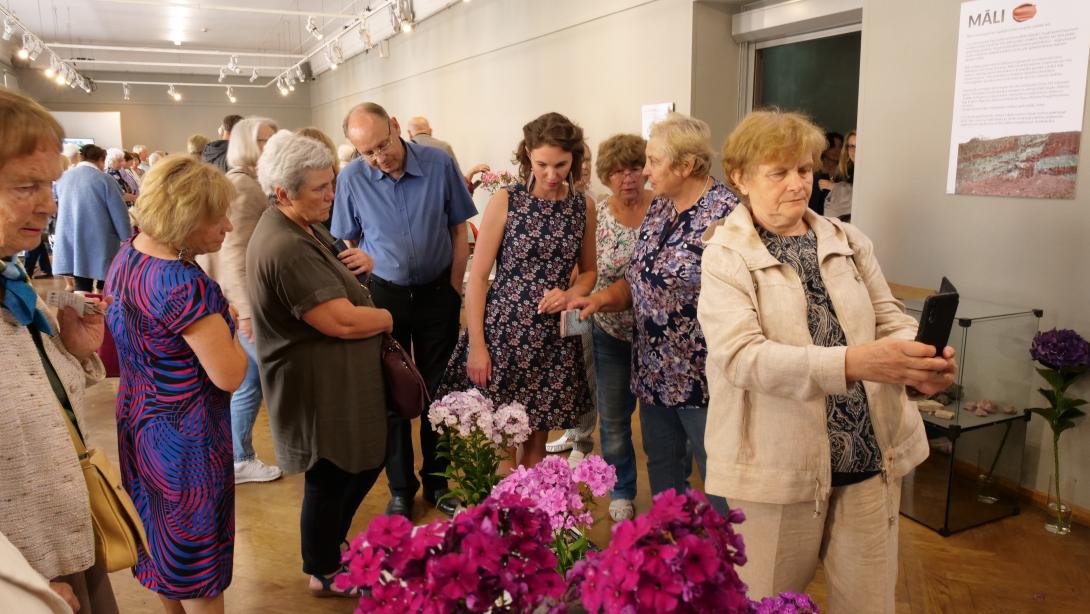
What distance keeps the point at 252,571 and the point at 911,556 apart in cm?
263

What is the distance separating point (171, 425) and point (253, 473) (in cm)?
202

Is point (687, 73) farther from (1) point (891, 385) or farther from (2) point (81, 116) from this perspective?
(2) point (81, 116)

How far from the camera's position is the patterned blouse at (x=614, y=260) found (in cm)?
300

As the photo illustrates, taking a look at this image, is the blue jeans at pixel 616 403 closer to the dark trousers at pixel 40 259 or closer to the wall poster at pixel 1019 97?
the wall poster at pixel 1019 97

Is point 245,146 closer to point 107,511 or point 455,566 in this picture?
point 107,511

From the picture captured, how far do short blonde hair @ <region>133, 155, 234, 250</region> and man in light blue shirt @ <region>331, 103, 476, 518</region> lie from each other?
108 cm

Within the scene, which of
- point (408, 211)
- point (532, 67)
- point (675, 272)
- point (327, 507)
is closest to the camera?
point (675, 272)

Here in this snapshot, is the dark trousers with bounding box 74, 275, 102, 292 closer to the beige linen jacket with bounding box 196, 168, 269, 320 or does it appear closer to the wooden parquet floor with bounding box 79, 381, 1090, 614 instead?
the beige linen jacket with bounding box 196, 168, 269, 320

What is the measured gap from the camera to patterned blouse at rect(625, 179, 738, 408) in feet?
7.22

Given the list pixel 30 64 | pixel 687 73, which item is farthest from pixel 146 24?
pixel 687 73

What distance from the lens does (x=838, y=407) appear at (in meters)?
1.69

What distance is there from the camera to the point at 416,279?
10.4ft

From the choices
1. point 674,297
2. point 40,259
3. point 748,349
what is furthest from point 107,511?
point 40,259

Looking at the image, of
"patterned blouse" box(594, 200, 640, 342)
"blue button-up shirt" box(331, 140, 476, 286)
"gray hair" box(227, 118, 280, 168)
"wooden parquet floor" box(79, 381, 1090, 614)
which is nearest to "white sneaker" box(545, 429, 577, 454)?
"wooden parquet floor" box(79, 381, 1090, 614)
